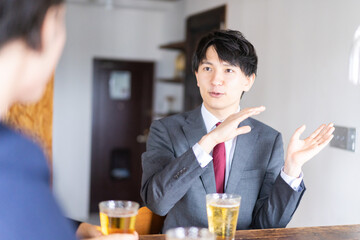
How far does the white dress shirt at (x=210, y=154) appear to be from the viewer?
1.57 m

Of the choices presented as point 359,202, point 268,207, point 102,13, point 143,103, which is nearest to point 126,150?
point 143,103

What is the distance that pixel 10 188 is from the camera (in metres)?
0.58

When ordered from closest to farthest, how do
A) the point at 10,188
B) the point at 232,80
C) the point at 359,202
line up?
the point at 10,188 → the point at 232,80 → the point at 359,202

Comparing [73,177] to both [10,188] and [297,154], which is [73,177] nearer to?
[297,154]

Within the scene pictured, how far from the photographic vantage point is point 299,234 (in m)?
1.50

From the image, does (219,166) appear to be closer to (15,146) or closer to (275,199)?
(275,199)

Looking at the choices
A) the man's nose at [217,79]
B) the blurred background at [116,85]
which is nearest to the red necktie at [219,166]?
the man's nose at [217,79]

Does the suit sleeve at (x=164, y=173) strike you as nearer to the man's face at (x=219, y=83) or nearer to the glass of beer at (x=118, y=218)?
the man's face at (x=219, y=83)

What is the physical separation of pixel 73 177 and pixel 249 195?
167 inches

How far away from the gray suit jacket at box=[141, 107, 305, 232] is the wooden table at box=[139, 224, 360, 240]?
14 cm

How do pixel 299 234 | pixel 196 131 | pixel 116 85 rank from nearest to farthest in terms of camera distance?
pixel 299 234, pixel 196 131, pixel 116 85

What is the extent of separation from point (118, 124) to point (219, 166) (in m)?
4.16

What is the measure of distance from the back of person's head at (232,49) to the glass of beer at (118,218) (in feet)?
3.12

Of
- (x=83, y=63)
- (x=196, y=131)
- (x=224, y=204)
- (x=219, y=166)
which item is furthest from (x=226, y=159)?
(x=83, y=63)
